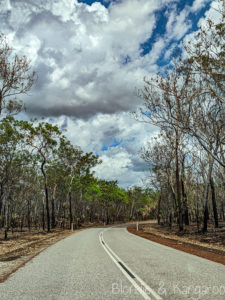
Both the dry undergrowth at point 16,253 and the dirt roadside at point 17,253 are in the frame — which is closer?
the dirt roadside at point 17,253

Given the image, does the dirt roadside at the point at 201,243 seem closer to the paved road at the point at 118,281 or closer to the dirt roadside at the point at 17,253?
the paved road at the point at 118,281

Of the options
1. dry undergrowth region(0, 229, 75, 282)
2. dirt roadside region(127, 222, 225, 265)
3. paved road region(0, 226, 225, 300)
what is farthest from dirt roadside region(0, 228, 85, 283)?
dirt roadside region(127, 222, 225, 265)

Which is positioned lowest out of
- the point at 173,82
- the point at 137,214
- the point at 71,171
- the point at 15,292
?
the point at 137,214

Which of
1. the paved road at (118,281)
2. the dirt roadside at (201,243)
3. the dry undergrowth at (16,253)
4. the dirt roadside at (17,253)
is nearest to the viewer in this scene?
the paved road at (118,281)

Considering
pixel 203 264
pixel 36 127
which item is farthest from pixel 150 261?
pixel 36 127

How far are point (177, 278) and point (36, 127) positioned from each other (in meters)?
26.1

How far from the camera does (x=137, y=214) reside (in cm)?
8438

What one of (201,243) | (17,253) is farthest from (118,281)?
(201,243)

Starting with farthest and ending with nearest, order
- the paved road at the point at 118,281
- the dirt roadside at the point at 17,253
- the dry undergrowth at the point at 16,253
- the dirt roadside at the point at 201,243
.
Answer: the dirt roadside at the point at 201,243 → the dry undergrowth at the point at 16,253 → the dirt roadside at the point at 17,253 → the paved road at the point at 118,281

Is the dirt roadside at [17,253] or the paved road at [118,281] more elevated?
the paved road at [118,281]

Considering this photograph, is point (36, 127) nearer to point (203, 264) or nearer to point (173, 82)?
point (173, 82)

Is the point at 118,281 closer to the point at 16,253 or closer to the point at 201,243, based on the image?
the point at 16,253

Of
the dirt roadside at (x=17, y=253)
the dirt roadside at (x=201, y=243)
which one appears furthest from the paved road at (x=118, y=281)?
the dirt roadside at (x=201, y=243)

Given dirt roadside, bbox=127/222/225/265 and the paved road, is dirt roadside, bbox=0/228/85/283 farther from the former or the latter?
dirt roadside, bbox=127/222/225/265
